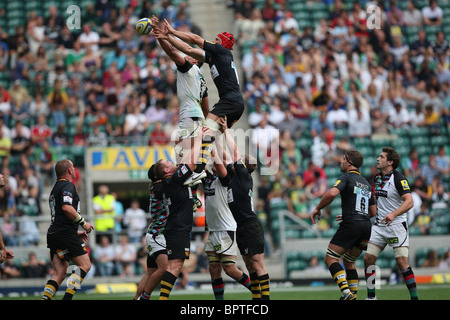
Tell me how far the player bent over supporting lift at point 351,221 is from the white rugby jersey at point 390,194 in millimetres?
558

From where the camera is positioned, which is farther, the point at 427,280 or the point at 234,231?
the point at 427,280

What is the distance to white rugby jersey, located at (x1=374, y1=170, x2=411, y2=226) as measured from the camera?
1182cm

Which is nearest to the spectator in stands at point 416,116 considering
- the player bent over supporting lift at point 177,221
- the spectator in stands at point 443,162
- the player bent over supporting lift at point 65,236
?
the spectator in stands at point 443,162

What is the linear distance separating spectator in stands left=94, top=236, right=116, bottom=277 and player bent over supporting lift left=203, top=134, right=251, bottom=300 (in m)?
7.53

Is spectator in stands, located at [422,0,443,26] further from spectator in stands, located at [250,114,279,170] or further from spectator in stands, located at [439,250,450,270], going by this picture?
spectator in stands, located at [439,250,450,270]

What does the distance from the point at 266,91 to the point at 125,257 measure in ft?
23.8

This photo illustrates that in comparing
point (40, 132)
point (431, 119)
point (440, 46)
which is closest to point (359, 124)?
point (431, 119)

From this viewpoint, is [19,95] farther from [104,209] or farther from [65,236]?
[65,236]

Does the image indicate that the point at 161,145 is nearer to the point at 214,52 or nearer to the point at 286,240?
the point at 286,240

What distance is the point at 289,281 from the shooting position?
59.7ft

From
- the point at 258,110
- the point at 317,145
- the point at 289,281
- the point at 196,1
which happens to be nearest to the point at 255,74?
the point at 258,110

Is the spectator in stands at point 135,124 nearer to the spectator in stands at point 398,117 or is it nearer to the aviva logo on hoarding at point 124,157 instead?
the aviva logo on hoarding at point 124,157

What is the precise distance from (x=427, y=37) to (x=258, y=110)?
24.7ft

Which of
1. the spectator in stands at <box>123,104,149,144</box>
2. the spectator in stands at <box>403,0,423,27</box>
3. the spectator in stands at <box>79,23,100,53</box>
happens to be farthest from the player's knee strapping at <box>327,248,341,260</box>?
the spectator in stands at <box>403,0,423,27</box>
